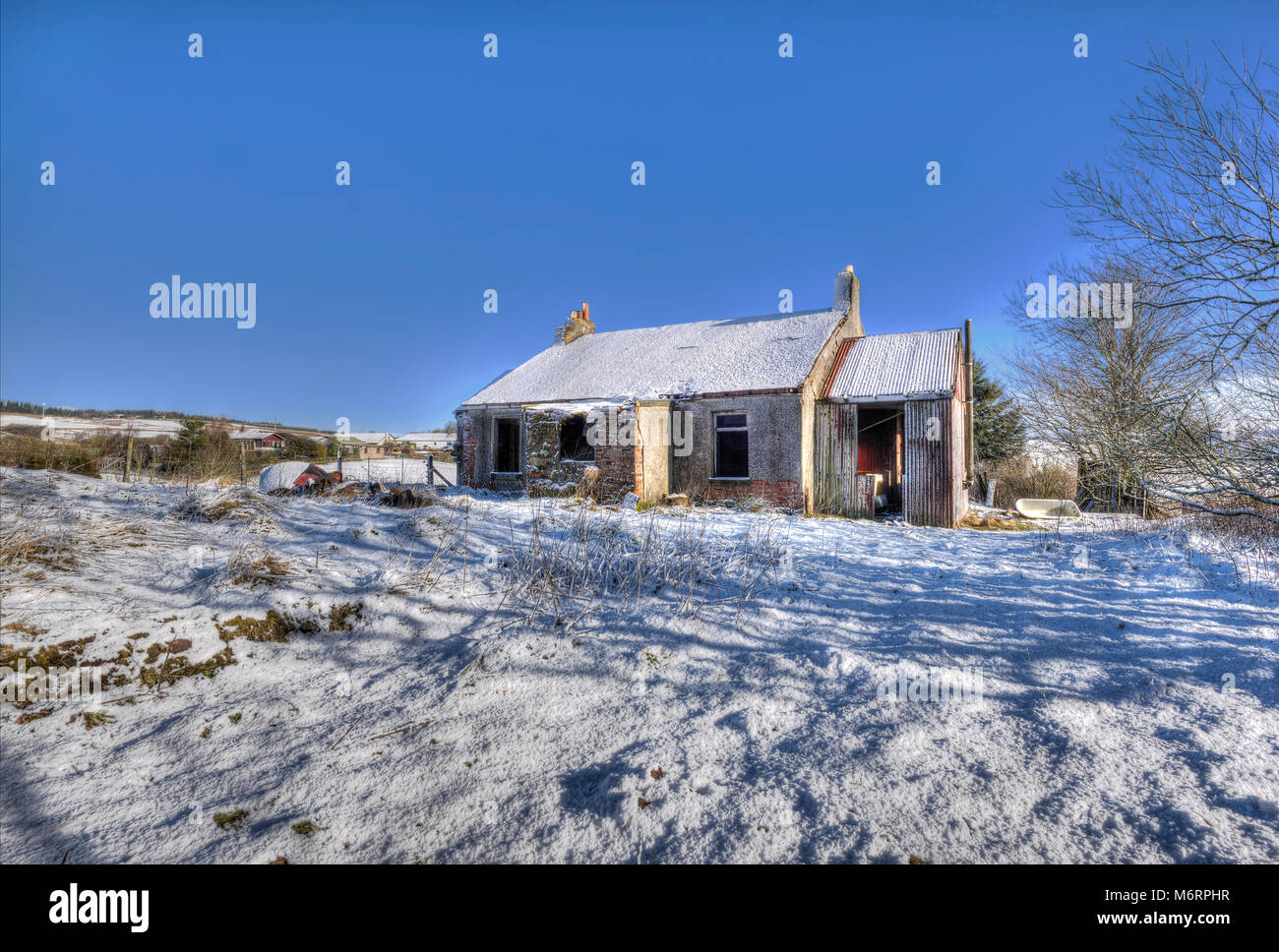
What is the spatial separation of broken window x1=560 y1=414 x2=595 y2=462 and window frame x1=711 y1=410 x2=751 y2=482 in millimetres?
3375

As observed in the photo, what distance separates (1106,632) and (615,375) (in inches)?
527

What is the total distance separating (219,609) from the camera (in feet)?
10.9

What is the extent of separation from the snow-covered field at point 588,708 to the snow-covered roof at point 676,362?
31.3 ft

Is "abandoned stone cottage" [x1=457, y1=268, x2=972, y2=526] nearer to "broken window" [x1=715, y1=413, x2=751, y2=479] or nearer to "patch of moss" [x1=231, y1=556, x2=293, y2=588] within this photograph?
"broken window" [x1=715, y1=413, x2=751, y2=479]

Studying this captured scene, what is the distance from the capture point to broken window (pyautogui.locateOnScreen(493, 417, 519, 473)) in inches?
675

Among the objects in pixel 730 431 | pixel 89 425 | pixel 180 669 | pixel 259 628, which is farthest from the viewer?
pixel 730 431

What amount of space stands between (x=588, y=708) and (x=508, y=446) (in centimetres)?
1527

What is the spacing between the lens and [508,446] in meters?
17.3

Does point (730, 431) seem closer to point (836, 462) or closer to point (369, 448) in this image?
point (836, 462)

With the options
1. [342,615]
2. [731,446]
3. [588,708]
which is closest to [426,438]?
[731,446]

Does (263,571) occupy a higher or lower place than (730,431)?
lower

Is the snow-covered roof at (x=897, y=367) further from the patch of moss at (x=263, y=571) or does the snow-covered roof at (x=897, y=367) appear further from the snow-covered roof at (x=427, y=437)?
the snow-covered roof at (x=427, y=437)
